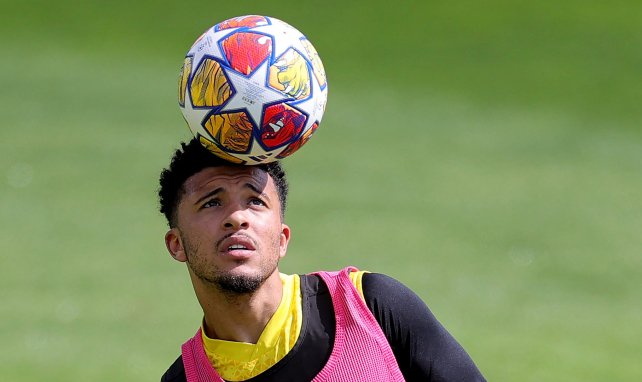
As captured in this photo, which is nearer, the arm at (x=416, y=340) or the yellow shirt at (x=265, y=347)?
the arm at (x=416, y=340)

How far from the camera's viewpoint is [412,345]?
5453 millimetres

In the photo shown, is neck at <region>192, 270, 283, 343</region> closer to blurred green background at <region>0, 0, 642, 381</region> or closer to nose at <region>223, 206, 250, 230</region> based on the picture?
nose at <region>223, 206, 250, 230</region>

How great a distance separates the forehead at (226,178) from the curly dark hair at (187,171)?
0.09 feet

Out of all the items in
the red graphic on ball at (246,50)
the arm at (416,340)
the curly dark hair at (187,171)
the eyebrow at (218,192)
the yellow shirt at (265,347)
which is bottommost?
the arm at (416,340)

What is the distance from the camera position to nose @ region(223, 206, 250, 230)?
5539 millimetres

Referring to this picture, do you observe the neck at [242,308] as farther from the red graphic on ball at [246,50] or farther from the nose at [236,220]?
the red graphic on ball at [246,50]

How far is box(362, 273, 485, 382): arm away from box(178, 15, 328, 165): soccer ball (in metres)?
0.79

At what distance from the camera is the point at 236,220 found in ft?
18.2

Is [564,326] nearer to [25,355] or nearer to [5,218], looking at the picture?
[25,355]

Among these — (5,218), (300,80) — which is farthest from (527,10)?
(300,80)

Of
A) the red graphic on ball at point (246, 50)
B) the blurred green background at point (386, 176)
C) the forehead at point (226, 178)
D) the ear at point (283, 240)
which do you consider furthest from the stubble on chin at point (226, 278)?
the blurred green background at point (386, 176)

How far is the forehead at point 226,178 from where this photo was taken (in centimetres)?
566

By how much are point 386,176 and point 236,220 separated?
969cm

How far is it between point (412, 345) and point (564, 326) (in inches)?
296
